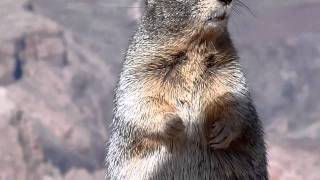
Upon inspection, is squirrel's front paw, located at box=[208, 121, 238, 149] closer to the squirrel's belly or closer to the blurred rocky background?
the squirrel's belly

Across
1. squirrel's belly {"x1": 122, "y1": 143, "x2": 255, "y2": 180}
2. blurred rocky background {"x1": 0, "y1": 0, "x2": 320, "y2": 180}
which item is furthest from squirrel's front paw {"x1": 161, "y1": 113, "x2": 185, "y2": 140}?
blurred rocky background {"x1": 0, "y1": 0, "x2": 320, "y2": 180}

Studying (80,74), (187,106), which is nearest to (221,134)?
(187,106)

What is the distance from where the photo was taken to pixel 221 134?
5.11 metres

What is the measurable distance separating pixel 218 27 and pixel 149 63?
1.77 ft

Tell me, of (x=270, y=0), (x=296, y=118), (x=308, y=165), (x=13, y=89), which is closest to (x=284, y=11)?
(x=270, y=0)

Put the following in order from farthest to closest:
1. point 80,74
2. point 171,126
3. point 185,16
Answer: point 80,74, point 185,16, point 171,126

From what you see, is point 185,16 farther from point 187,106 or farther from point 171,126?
point 171,126

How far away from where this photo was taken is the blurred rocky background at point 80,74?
151 ft

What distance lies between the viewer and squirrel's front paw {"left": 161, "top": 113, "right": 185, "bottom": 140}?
5086 mm

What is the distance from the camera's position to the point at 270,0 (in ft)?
178

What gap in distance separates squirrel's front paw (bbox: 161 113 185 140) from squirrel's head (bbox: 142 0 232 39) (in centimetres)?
53

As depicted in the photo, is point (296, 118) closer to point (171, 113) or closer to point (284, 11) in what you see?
point (284, 11)

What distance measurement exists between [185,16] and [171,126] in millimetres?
676

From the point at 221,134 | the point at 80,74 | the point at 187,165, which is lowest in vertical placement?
the point at 80,74
